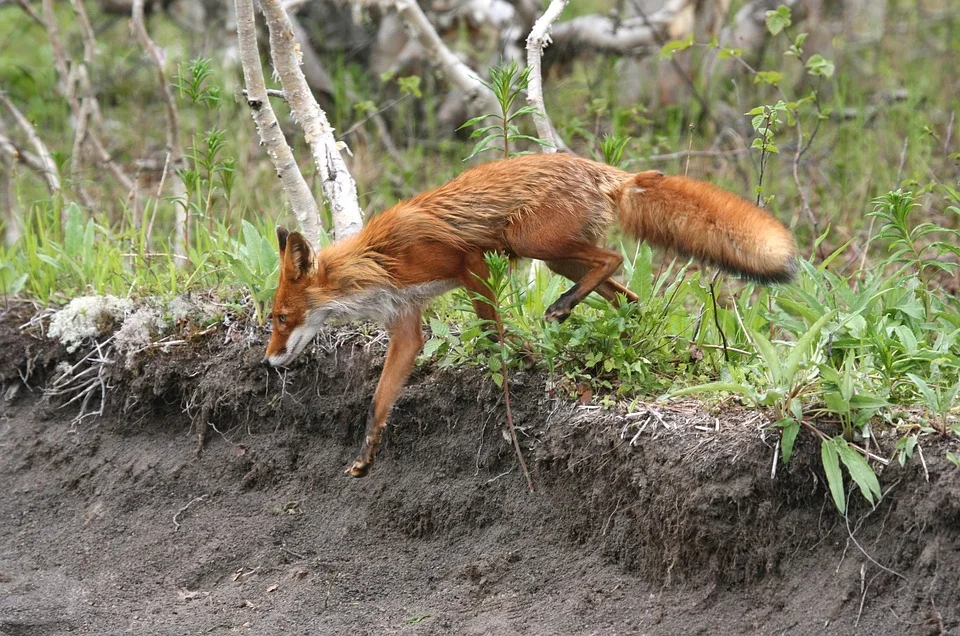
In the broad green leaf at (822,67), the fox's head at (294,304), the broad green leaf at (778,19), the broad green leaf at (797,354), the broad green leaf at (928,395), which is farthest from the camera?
the broad green leaf at (778,19)

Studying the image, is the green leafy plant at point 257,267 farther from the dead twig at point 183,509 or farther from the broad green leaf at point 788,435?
the broad green leaf at point 788,435

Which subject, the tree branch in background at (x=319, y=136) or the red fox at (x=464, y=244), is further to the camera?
the tree branch in background at (x=319, y=136)

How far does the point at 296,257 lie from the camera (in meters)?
4.29

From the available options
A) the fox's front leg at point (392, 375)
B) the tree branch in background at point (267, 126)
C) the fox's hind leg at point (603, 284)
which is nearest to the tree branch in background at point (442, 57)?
the tree branch in background at point (267, 126)

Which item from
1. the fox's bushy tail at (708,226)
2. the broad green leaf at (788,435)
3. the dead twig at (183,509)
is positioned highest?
the fox's bushy tail at (708,226)

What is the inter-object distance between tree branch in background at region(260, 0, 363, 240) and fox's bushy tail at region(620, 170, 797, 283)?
1678 millimetres

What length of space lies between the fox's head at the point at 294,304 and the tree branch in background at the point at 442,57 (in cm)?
265

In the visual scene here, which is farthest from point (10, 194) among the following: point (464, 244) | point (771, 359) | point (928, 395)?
point (928, 395)

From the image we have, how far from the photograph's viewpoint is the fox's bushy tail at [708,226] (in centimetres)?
382

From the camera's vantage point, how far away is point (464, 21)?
29.1 feet

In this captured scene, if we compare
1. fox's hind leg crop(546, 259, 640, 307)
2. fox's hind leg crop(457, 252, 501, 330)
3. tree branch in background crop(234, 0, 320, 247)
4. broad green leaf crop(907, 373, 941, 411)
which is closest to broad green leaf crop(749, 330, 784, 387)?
broad green leaf crop(907, 373, 941, 411)

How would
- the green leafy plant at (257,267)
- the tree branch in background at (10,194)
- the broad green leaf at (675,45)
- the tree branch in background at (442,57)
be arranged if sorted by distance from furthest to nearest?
the tree branch in background at (10,194) → the tree branch in background at (442,57) → the broad green leaf at (675,45) → the green leafy plant at (257,267)

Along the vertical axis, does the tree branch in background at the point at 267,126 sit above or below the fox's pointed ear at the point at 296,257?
above

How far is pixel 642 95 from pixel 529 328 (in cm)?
553
